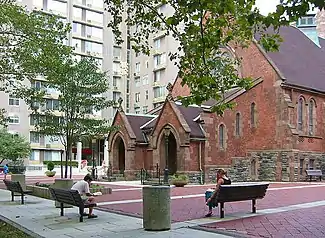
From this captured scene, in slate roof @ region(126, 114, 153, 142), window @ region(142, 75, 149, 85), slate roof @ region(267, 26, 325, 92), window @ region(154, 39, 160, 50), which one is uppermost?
window @ region(154, 39, 160, 50)

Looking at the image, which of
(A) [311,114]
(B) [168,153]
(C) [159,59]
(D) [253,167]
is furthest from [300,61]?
(C) [159,59]

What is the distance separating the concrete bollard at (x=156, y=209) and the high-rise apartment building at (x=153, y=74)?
58.5 meters

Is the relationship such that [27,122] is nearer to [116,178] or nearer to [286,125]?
[116,178]

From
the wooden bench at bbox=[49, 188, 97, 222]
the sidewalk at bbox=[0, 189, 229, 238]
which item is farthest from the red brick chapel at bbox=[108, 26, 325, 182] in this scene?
the wooden bench at bbox=[49, 188, 97, 222]

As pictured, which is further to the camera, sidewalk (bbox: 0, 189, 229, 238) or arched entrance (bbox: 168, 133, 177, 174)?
arched entrance (bbox: 168, 133, 177, 174)

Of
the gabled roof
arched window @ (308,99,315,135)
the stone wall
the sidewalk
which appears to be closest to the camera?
the sidewalk

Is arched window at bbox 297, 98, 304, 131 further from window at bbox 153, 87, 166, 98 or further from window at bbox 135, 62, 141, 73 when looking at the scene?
window at bbox 135, 62, 141, 73

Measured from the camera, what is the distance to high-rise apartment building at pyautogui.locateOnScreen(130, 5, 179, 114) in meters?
71.2

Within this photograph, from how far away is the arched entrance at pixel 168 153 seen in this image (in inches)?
1402

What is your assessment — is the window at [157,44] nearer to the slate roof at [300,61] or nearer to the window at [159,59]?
the window at [159,59]

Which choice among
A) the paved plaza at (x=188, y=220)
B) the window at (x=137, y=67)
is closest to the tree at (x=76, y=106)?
the paved plaza at (x=188, y=220)

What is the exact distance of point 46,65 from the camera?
1838cm

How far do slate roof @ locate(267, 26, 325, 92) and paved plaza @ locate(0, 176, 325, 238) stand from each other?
67.9 feet

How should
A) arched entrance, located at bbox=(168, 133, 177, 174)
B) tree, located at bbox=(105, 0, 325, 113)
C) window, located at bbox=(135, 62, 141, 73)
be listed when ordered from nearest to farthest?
tree, located at bbox=(105, 0, 325, 113), arched entrance, located at bbox=(168, 133, 177, 174), window, located at bbox=(135, 62, 141, 73)
